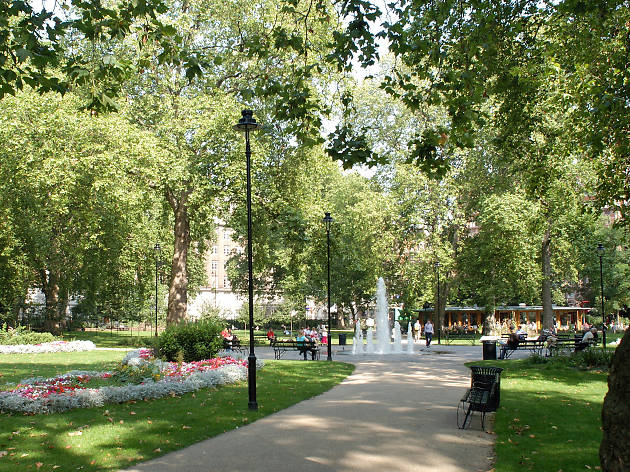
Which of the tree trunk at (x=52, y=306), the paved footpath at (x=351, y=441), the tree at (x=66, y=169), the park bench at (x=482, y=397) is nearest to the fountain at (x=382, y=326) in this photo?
the tree at (x=66, y=169)

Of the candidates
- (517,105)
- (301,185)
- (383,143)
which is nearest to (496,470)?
(517,105)

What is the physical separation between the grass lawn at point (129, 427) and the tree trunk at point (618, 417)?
5.96 meters

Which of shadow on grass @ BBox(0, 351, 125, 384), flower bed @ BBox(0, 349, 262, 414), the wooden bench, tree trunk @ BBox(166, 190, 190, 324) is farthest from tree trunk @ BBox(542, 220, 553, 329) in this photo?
shadow on grass @ BBox(0, 351, 125, 384)

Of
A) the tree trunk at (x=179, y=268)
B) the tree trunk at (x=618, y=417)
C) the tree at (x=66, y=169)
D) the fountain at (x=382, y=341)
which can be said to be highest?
the tree at (x=66, y=169)

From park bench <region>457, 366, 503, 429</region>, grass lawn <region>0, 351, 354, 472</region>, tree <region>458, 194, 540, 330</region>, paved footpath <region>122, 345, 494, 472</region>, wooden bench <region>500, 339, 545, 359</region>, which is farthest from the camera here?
tree <region>458, 194, 540, 330</region>

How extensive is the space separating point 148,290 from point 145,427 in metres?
35.4

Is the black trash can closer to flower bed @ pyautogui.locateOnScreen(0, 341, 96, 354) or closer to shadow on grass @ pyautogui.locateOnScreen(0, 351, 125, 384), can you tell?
shadow on grass @ pyautogui.locateOnScreen(0, 351, 125, 384)

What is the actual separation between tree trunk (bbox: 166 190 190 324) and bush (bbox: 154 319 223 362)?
9741 mm

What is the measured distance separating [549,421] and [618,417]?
21.3ft

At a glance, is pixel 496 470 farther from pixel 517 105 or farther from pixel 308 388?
pixel 517 105

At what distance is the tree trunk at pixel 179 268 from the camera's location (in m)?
28.9

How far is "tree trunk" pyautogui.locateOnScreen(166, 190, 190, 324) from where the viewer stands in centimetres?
2892

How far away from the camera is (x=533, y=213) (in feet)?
116

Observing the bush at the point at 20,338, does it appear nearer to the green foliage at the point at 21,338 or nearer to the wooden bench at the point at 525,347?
the green foliage at the point at 21,338
